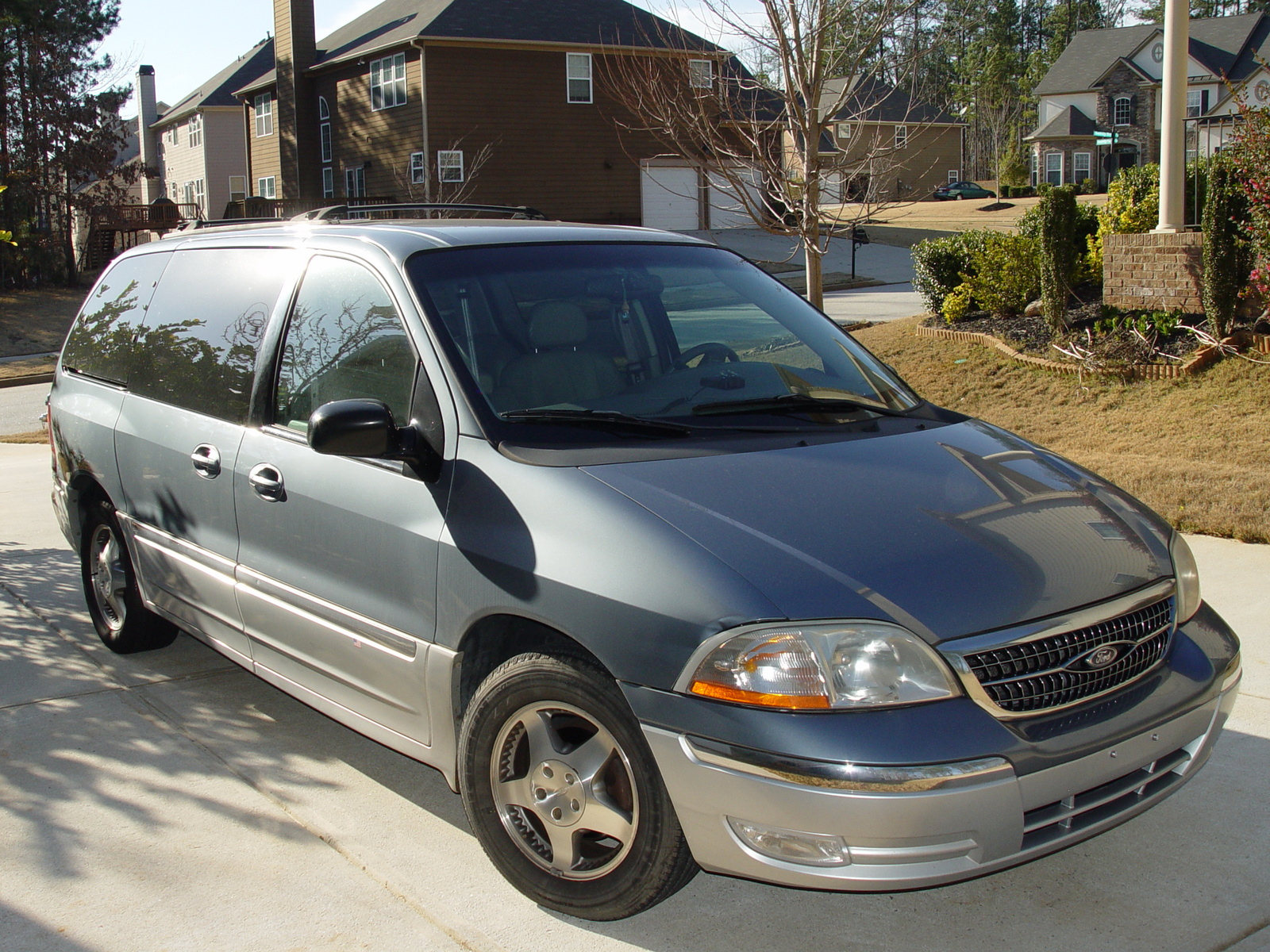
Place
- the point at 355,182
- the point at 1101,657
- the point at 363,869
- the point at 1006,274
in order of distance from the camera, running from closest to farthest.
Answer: the point at 1101,657 → the point at 363,869 → the point at 1006,274 → the point at 355,182

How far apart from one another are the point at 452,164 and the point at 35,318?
1271cm

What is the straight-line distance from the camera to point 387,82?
3775cm

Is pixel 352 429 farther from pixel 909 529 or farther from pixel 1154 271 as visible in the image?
pixel 1154 271

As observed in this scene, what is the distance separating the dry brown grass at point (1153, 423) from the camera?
24.7 feet

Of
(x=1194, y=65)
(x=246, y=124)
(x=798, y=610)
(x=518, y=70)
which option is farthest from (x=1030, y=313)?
(x=1194, y=65)

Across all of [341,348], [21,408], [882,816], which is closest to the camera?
[882,816]

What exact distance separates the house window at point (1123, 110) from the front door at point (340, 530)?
65247 mm

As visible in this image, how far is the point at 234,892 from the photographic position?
348cm

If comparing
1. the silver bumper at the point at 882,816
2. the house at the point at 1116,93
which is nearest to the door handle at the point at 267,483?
the silver bumper at the point at 882,816

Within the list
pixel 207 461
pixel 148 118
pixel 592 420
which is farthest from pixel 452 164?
pixel 592 420

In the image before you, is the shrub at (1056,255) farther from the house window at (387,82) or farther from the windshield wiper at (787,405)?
the house window at (387,82)

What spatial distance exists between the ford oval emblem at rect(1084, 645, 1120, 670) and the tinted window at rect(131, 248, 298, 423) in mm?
2956

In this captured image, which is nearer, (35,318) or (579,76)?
(35,318)

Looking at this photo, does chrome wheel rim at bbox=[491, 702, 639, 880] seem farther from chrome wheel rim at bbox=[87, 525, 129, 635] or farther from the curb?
the curb
